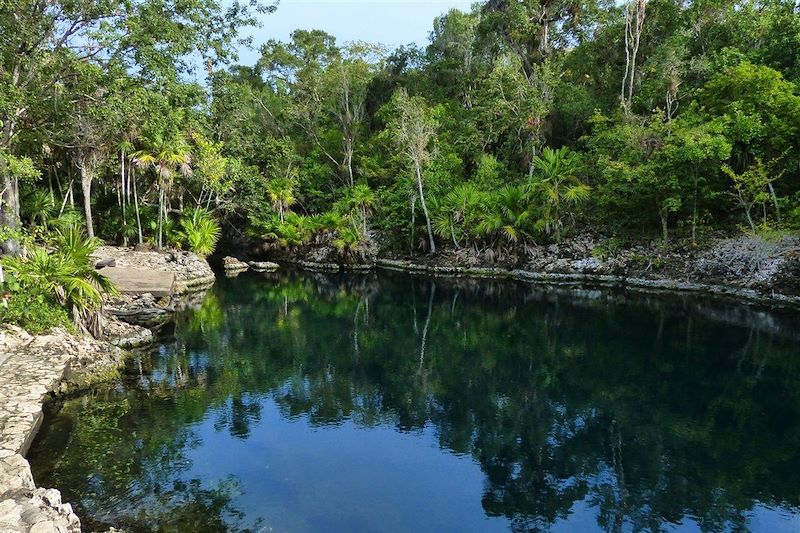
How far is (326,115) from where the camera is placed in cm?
3700

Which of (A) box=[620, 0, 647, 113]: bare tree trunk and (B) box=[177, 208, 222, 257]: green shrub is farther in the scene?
(B) box=[177, 208, 222, 257]: green shrub

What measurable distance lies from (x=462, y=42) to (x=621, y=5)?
11.0m

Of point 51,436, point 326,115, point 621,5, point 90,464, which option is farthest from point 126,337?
point 621,5

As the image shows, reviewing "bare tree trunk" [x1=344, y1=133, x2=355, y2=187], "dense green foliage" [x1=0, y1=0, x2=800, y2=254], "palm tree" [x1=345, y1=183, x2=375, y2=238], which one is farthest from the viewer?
"bare tree trunk" [x1=344, y1=133, x2=355, y2=187]

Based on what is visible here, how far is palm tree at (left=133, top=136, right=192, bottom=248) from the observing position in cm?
2441

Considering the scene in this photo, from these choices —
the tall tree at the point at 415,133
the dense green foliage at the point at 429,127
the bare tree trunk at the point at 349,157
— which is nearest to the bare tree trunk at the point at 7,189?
the dense green foliage at the point at 429,127

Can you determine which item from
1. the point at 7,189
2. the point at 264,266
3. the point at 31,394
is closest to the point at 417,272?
the point at 264,266

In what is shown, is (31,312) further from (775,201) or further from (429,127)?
(775,201)

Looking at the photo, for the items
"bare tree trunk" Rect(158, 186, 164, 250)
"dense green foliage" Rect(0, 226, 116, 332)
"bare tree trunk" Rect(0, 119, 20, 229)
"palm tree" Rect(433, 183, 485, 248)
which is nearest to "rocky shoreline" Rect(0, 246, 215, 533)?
"dense green foliage" Rect(0, 226, 116, 332)

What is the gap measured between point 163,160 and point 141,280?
768 centimetres

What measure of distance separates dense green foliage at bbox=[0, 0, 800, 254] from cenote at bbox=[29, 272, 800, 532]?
21.2 ft

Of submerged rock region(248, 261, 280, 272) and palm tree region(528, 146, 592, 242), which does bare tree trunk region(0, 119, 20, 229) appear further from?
palm tree region(528, 146, 592, 242)

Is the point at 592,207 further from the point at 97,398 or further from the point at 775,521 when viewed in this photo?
the point at 97,398

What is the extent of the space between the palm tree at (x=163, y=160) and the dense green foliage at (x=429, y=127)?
0.32 ft
